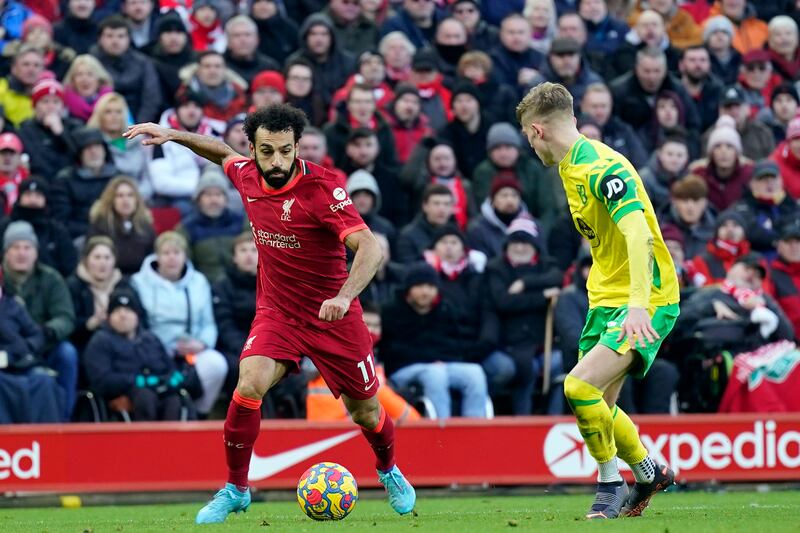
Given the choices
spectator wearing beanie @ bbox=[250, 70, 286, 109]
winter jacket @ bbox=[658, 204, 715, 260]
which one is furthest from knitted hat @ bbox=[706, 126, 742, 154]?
spectator wearing beanie @ bbox=[250, 70, 286, 109]

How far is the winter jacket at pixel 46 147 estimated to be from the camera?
15.0 metres

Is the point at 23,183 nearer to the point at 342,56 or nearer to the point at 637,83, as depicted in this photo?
the point at 342,56

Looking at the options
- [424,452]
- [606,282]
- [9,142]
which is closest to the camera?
[606,282]

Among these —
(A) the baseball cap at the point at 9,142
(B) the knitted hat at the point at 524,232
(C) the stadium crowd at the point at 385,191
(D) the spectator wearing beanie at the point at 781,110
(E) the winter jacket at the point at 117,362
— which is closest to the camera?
(E) the winter jacket at the point at 117,362

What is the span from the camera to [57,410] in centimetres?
1323

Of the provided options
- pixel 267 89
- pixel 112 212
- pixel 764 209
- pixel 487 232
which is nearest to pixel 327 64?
pixel 267 89

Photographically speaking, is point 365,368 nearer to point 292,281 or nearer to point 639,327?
point 292,281

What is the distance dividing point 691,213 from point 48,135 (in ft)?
21.0

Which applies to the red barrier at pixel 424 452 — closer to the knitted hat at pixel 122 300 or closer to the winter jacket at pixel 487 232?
the knitted hat at pixel 122 300

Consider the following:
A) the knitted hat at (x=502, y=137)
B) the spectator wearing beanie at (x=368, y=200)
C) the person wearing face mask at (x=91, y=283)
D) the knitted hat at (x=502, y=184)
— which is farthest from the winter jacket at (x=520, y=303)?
the person wearing face mask at (x=91, y=283)

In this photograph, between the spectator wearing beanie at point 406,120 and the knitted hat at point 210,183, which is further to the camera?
the spectator wearing beanie at point 406,120

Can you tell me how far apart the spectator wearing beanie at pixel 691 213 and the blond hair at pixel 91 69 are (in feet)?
19.2

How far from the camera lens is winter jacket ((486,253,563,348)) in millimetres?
14312

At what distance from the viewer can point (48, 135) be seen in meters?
15.1
